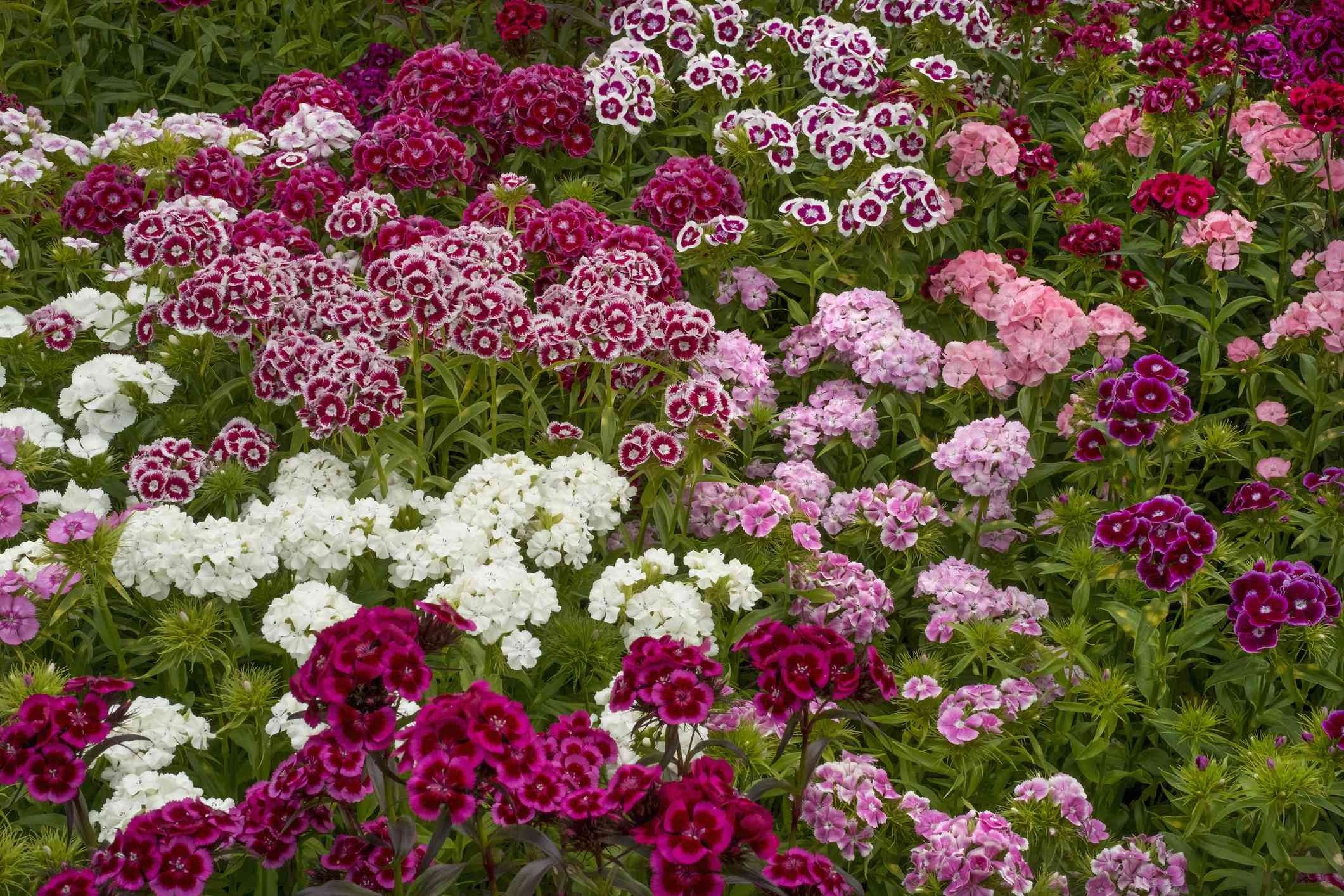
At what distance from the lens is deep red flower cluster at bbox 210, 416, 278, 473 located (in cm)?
434

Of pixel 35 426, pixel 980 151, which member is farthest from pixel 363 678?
pixel 980 151

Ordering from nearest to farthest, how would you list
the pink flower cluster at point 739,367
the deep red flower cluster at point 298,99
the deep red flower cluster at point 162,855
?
1. the deep red flower cluster at point 162,855
2. the pink flower cluster at point 739,367
3. the deep red flower cluster at point 298,99

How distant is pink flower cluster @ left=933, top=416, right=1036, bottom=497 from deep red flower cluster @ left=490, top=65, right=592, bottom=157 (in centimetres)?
245

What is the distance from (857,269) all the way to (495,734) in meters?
3.90

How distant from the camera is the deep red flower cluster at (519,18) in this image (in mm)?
6570

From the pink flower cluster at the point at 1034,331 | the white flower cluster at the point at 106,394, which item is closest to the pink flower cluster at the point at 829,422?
the pink flower cluster at the point at 1034,331

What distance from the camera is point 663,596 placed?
381cm

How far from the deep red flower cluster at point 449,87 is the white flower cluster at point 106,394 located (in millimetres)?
1885

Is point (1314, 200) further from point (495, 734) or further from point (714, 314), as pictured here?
point (495, 734)

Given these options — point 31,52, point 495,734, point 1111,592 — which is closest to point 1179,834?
point 1111,592

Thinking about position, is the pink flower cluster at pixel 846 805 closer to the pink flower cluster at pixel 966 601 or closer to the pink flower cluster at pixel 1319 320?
the pink flower cluster at pixel 966 601

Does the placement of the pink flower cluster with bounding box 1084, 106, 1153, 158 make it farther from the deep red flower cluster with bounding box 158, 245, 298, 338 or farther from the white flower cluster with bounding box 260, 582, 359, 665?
the white flower cluster with bounding box 260, 582, 359, 665

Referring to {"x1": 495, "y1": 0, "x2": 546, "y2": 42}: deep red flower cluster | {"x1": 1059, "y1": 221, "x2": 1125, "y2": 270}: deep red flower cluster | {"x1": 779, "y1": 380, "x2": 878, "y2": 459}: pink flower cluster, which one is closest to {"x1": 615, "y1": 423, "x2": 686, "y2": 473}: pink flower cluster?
{"x1": 779, "y1": 380, "x2": 878, "y2": 459}: pink flower cluster

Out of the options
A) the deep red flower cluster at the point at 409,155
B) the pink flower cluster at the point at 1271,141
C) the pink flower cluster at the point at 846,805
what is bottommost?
the pink flower cluster at the point at 846,805
